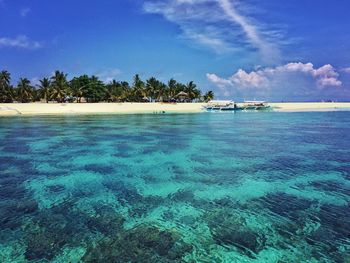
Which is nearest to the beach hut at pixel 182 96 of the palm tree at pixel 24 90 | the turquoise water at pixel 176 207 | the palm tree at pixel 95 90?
the palm tree at pixel 95 90

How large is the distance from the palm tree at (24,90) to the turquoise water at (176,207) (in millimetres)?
66651

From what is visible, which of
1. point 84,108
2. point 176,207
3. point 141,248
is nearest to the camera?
point 141,248

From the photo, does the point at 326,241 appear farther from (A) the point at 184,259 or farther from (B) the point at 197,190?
(B) the point at 197,190

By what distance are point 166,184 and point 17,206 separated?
5.35 m

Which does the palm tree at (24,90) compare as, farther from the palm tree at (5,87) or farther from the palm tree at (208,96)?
the palm tree at (208,96)

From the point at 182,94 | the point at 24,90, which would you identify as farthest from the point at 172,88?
the point at 24,90

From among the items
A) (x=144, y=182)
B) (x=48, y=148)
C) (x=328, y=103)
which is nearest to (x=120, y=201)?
(x=144, y=182)

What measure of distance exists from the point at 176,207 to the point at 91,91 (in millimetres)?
77723

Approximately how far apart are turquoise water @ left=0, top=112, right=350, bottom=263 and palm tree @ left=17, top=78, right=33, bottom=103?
66651mm

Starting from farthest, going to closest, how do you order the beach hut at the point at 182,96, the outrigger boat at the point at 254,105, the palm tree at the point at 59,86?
the beach hut at the point at 182,96, the outrigger boat at the point at 254,105, the palm tree at the point at 59,86

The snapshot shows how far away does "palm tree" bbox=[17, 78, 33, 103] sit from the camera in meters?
79.2

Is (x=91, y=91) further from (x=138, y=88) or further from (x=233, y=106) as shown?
(x=233, y=106)

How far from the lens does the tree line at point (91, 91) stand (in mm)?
77562

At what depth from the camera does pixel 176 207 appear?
10000mm
